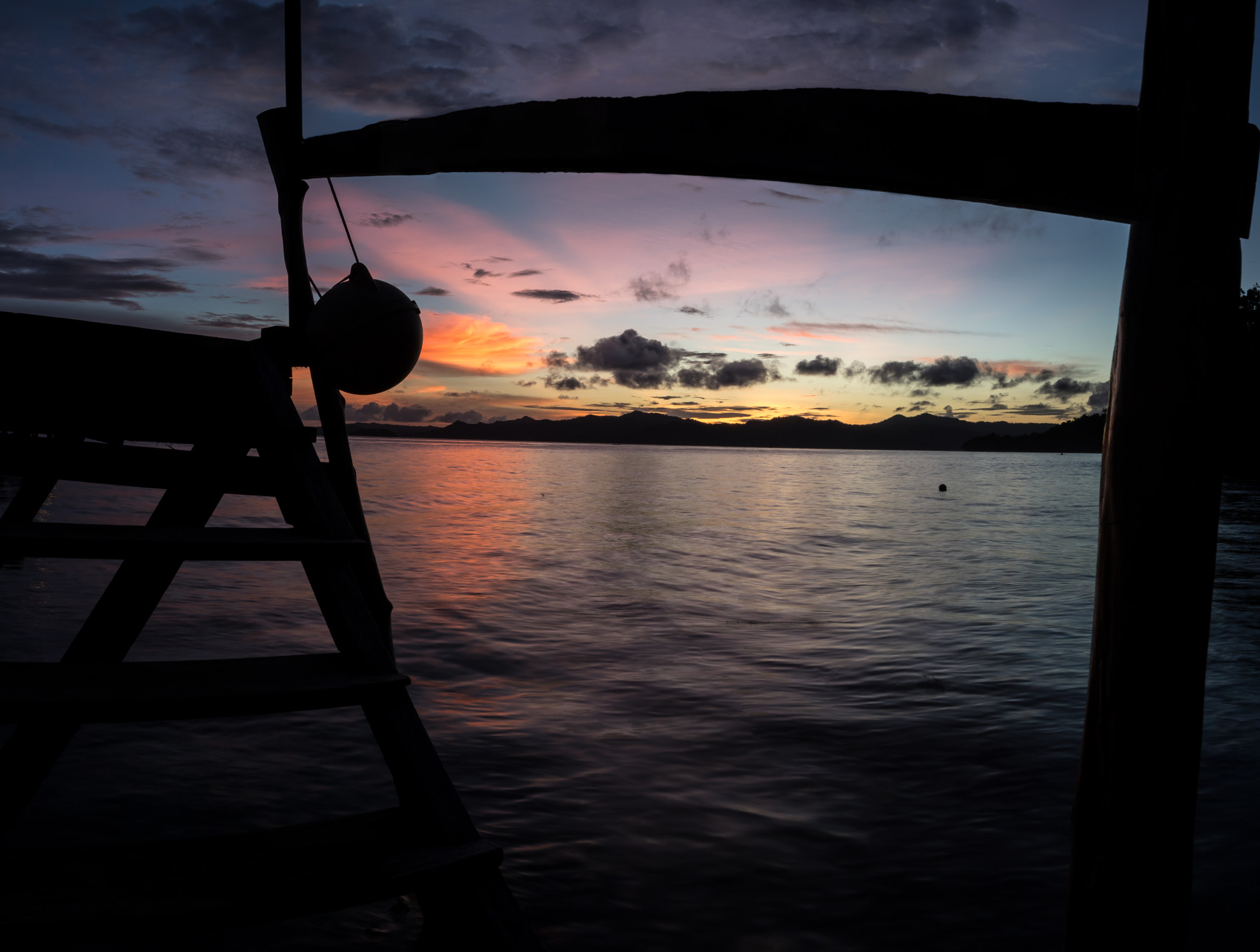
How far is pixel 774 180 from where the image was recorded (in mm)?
2902

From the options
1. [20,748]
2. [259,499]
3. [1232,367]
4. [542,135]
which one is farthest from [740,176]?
[259,499]

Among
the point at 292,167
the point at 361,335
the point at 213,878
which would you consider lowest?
the point at 213,878

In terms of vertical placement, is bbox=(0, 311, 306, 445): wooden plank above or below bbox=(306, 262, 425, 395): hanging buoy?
below

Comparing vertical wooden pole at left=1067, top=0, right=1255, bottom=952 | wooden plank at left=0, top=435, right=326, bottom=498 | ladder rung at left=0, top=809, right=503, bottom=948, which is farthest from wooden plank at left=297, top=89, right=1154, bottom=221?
ladder rung at left=0, top=809, right=503, bottom=948

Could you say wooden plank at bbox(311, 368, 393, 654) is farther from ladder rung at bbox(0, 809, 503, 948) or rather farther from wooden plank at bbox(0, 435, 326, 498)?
ladder rung at bbox(0, 809, 503, 948)

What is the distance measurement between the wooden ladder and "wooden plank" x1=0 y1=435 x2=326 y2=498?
2.4 inches

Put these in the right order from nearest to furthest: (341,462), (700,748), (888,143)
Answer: (888,143) < (341,462) < (700,748)

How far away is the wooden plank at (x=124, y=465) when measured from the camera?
3.30 m

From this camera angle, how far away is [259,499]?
33.2 metres

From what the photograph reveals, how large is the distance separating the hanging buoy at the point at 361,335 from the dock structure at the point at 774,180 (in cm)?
99

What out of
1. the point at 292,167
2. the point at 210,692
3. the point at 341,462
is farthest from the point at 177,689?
the point at 292,167

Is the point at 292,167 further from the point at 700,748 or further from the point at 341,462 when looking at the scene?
the point at 700,748

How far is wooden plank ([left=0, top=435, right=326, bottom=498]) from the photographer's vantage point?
10.8 ft

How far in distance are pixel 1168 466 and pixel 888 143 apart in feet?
4.50
